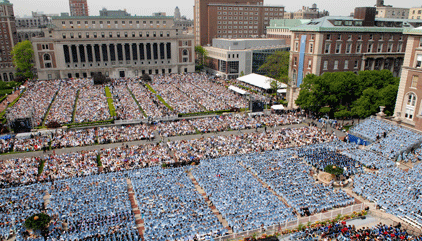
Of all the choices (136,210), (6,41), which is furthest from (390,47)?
(6,41)

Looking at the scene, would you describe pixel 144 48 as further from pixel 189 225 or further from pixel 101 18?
pixel 189 225

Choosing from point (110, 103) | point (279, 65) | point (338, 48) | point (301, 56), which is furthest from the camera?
point (279, 65)

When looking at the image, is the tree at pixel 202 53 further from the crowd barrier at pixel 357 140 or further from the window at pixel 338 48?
the crowd barrier at pixel 357 140

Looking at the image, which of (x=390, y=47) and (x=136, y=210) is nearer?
(x=136, y=210)

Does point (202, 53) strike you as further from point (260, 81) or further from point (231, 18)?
point (260, 81)

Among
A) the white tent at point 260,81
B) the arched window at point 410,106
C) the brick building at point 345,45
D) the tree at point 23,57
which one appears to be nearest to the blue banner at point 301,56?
the brick building at point 345,45

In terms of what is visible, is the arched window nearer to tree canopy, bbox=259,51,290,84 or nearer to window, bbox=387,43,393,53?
window, bbox=387,43,393,53

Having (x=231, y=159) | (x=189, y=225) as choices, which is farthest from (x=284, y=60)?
(x=189, y=225)
